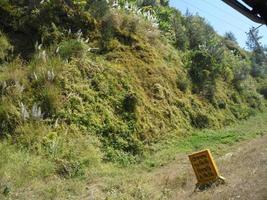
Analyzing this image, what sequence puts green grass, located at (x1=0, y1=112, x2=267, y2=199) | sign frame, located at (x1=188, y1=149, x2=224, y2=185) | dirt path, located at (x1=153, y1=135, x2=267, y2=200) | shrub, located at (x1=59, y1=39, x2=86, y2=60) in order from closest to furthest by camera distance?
1. dirt path, located at (x1=153, y1=135, x2=267, y2=200)
2. green grass, located at (x1=0, y1=112, x2=267, y2=199)
3. sign frame, located at (x1=188, y1=149, x2=224, y2=185)
4. shrub, located at (x1=59, y1=39, x2=86, y2=60)

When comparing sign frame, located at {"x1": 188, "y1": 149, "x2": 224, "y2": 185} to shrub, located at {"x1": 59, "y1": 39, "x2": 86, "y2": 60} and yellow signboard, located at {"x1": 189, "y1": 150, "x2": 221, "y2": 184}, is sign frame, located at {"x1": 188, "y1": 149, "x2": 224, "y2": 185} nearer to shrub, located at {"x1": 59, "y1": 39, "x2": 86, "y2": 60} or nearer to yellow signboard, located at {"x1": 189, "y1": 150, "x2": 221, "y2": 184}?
yellow signboard, located at {"x1": 189, "y1": 150, "x2": 221, "y2": 184}

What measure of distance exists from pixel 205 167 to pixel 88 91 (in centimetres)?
492

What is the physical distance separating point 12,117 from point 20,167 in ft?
5.97

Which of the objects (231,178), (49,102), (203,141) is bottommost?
(231,178)

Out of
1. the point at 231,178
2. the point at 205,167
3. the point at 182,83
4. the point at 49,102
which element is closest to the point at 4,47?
the point at 49,102

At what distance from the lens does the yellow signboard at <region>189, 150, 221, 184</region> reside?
375 inches

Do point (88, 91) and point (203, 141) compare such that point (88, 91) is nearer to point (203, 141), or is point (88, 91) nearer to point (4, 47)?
point (4, 47)

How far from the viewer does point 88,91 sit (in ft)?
44.9

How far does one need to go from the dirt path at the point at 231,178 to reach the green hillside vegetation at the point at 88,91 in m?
1.42

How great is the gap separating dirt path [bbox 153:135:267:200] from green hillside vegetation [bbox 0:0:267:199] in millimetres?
1416

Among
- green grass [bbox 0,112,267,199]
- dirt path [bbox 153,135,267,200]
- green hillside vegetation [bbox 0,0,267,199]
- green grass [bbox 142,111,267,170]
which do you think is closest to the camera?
dirt path [bbox 153,135,267,200]

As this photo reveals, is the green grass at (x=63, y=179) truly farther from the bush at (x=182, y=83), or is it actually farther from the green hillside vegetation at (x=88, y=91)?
the bush at (x=182, y=83)

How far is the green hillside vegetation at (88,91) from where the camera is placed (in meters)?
11.0

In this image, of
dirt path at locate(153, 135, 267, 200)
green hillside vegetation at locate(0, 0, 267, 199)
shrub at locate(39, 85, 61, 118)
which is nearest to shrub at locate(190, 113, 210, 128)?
green hillside vegetation at locate(0, 0, 267, 199)
